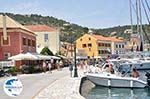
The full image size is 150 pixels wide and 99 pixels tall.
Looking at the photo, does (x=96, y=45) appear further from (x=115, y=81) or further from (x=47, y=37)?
(x=115, y=81)

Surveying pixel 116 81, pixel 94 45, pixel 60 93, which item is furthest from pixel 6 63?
pixel 94 45

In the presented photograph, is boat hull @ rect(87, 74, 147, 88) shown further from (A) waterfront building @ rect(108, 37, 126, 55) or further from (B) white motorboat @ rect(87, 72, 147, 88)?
(A) waterfront building @ rect(108, 37, 126, 55)

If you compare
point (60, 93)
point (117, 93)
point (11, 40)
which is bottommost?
point (117, 93)

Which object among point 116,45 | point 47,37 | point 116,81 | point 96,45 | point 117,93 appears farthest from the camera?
point 116,45

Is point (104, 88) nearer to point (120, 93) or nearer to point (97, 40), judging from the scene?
point (120, 93)

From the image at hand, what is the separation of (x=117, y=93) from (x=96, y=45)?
111740 mm

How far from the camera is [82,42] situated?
158m

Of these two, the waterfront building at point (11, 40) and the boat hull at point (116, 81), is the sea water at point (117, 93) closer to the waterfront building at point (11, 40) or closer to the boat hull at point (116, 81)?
the boat hull at point (116, 81)

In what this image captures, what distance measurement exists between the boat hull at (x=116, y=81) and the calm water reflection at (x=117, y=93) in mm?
495

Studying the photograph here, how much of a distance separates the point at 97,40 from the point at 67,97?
127m

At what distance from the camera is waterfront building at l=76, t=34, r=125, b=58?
15162 centimetres

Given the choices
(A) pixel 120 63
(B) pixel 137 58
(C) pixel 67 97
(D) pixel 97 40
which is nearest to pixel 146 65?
(B) pixel 137 58

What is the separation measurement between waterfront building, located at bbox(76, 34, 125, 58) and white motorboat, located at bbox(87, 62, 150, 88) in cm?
10344

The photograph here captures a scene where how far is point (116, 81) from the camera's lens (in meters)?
42.7
